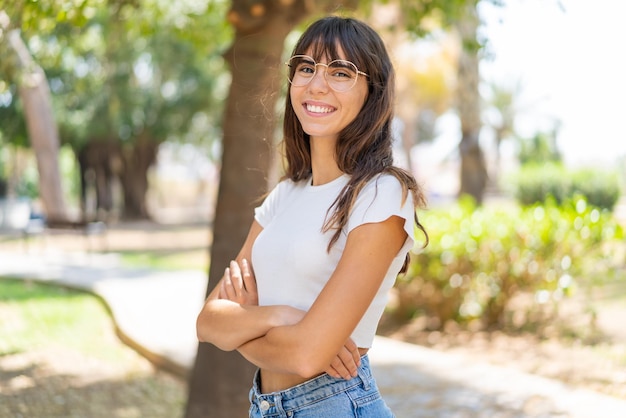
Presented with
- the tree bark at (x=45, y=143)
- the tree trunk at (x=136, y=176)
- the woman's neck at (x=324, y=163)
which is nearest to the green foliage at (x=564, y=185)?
the tree bark at (x=45, y=143)

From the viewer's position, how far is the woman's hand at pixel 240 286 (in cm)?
246

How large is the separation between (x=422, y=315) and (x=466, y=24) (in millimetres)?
5031

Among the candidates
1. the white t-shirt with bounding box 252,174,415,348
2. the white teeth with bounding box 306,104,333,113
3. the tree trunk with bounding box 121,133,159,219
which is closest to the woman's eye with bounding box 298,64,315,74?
the white teeth with bounding box 306,104,333,113

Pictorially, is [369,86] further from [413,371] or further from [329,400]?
[413,371]

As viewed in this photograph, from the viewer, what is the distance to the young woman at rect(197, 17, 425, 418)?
2.08m

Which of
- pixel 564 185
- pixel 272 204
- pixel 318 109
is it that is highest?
pixel 318 109

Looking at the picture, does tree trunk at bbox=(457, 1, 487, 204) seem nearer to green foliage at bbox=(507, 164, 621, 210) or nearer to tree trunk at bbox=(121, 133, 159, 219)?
green foliage at bbox=(507, 164, 621, 210)

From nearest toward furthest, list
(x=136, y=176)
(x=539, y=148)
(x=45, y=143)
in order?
(x=45, y=143), (x=136, y=176), (x=539, y=148)

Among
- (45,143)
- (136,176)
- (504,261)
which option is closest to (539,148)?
(136,176)

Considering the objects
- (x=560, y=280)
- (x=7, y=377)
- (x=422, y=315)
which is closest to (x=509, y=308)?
(x=422, y=315)

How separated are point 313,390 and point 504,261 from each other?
6.95 metres

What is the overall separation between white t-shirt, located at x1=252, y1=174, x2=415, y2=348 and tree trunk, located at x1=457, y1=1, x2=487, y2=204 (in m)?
12.5

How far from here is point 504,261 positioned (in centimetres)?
884

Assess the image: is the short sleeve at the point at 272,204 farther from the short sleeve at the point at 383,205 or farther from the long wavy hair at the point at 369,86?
the short sleeve at the point at 383,205
